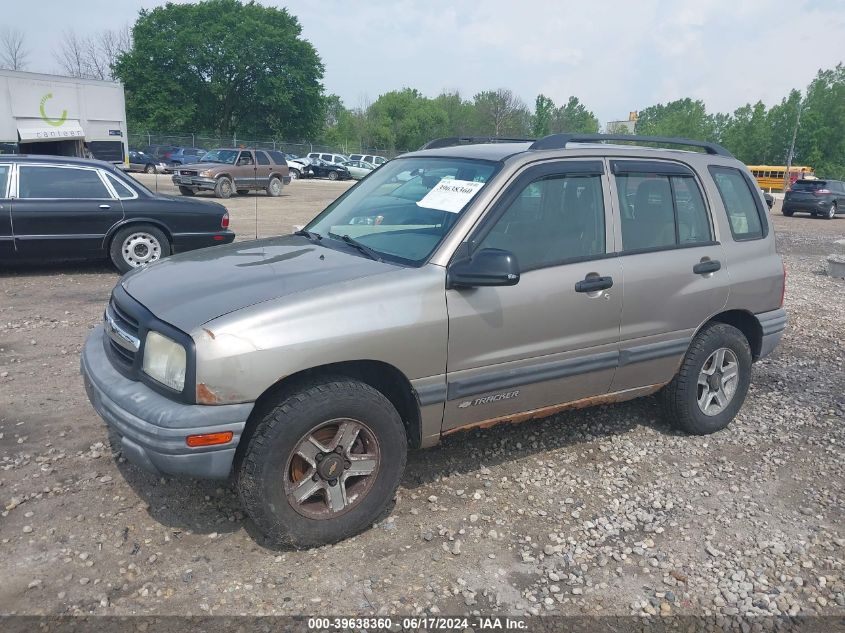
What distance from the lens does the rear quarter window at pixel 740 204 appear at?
4.56m

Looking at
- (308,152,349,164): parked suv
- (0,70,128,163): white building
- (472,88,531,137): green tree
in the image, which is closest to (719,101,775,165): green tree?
(472,88,531,137): green tree

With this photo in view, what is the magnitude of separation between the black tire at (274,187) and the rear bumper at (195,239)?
52.4 feet

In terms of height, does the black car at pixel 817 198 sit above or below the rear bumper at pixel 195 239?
above

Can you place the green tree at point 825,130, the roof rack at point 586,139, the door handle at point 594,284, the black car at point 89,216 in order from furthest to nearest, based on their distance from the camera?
the green tree at point 825,130 < the black car at point 89,216 < the roof rack at point 586,139 < the door handle at point 594,284

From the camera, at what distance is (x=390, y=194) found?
13.6 feet

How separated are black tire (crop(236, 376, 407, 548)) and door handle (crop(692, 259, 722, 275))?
224cm

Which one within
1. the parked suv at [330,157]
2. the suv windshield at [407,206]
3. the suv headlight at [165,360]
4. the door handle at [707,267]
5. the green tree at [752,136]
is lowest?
the suv headlight at [165,360]

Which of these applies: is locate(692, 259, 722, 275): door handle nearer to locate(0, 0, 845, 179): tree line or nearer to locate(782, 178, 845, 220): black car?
locate(782, 178, 845, 220): black car

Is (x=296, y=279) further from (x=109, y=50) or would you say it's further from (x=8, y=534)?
(x=109, y=50)

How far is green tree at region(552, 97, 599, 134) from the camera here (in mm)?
97438

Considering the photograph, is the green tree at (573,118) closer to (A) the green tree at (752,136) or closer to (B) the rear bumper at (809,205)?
(A) the green tree at (752,136)

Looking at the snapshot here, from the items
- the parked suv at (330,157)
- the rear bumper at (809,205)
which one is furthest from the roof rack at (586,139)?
the parked suv at (330,157)

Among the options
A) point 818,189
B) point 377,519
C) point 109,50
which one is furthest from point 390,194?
point 109,50

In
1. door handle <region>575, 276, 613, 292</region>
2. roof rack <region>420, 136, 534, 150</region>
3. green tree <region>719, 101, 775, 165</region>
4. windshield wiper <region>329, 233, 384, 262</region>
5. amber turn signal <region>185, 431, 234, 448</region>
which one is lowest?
amber turn signal <region>185, 431, 234, 448</region>
